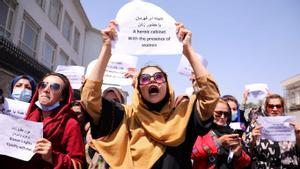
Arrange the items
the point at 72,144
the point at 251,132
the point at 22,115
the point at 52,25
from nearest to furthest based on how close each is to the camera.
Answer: the point at 72,144, the point at 22,115, the point at 251,132, the point at 52,25

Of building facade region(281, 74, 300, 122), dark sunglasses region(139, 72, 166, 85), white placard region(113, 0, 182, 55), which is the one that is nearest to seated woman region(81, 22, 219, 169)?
dark sunglasses region(139, 72, 166, 85)

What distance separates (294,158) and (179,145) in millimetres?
1714

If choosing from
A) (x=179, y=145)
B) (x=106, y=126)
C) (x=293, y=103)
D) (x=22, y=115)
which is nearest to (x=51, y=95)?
(x=22, y=115)

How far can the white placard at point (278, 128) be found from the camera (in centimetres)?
294

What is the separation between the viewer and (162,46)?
247 centimetres

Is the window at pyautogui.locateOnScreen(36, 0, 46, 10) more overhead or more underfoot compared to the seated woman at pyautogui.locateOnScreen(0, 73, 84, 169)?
more overhead

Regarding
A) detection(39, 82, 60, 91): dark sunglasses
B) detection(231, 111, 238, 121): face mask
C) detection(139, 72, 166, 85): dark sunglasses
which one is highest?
detection(139, 72, 166, 85): dark sunglasses

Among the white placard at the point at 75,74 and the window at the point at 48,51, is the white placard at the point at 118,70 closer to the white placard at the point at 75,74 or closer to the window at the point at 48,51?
the white placard at the point at 75,74

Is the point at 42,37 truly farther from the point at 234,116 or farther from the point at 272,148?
the point at 272,148

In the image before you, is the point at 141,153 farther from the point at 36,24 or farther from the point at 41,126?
the point at 36,24

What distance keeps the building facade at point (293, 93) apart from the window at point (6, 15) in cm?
3005

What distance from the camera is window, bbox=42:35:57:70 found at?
1802cm

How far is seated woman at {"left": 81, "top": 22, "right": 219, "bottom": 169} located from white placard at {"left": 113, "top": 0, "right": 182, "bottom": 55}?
0.18m

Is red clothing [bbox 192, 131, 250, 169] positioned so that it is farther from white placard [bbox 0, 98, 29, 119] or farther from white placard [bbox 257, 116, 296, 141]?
white placard [bbox 0, 98, 29, 119]
